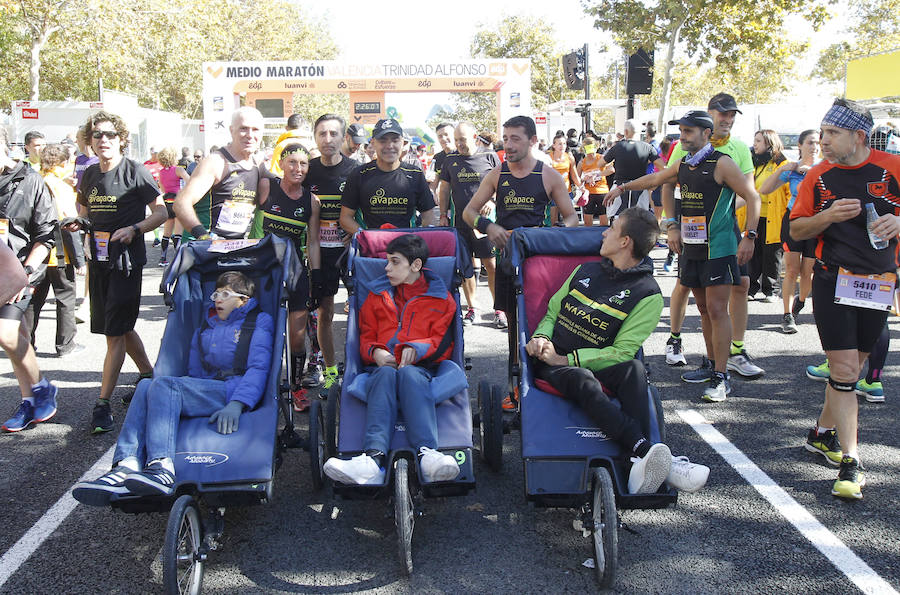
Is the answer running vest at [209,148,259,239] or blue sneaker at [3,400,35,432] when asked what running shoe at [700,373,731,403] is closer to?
running vest at [209,148,259,239]

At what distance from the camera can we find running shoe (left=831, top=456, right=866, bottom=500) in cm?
387

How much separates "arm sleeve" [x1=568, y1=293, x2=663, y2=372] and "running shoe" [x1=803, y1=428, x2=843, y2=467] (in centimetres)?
148

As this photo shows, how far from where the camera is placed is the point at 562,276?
176 inches

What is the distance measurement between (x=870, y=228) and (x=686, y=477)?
1837 millimetres

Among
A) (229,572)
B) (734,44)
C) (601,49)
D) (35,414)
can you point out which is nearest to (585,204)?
(734,44)

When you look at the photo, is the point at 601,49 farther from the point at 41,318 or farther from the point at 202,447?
the point at 202,447

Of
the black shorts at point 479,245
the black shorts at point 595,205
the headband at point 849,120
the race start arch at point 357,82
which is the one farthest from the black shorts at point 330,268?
the race start arch at point 357,82

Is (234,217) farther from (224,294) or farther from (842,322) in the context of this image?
(842,322)

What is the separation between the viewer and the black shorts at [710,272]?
18.1 feet

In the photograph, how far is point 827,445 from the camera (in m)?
4.42

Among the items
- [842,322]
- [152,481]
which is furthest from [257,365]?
[842,322]

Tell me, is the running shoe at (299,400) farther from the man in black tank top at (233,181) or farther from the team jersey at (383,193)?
the team jersey at (383,193)

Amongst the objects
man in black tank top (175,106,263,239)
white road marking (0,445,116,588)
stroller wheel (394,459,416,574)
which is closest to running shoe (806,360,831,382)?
stroller wheel (394,459,416,574)

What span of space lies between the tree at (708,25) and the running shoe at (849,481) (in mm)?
14884
